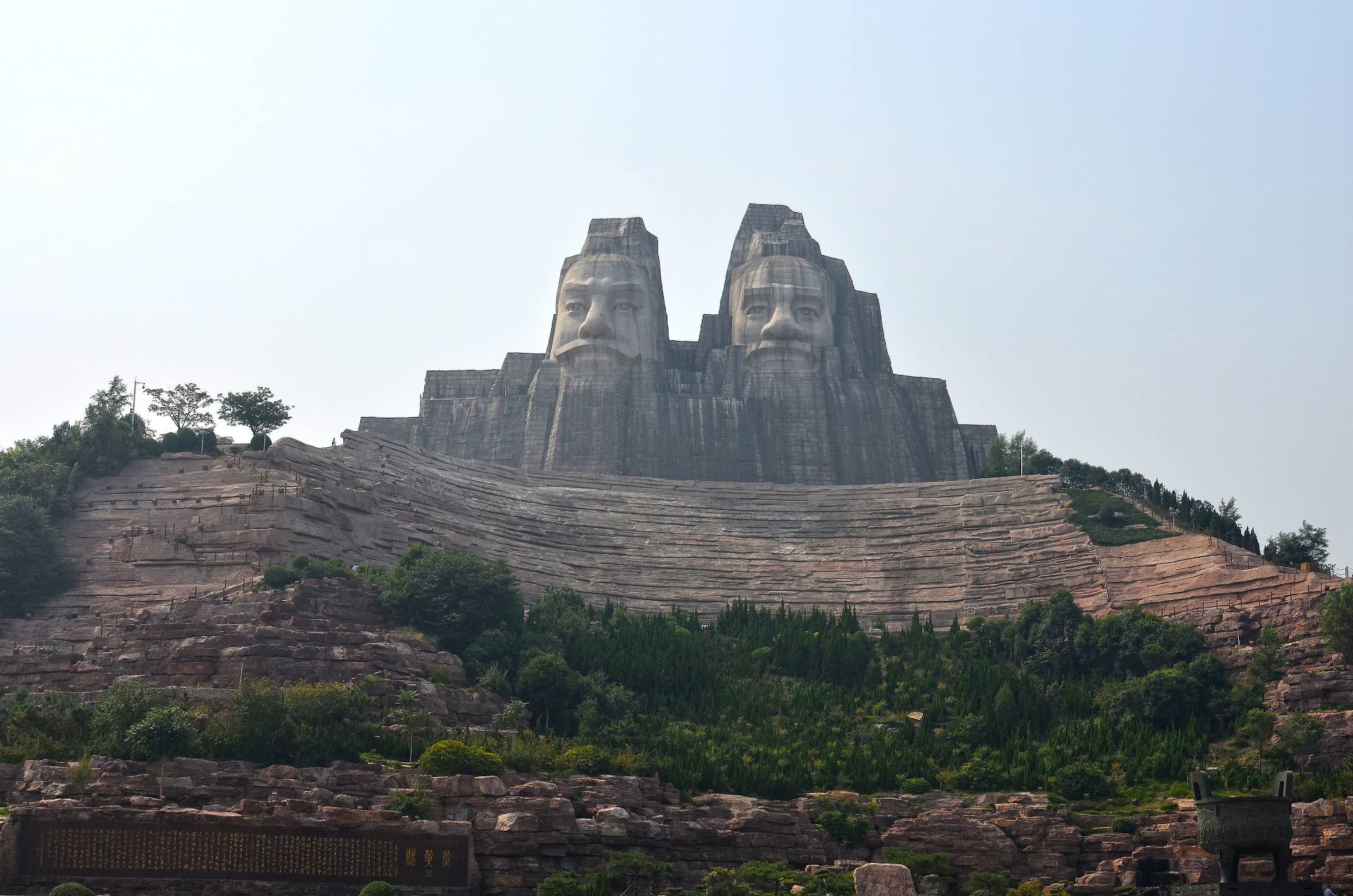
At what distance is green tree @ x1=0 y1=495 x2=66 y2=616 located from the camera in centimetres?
5738

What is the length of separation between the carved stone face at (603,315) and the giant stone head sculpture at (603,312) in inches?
1.1

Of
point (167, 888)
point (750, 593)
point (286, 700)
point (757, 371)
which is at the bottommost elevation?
point (167, 888)

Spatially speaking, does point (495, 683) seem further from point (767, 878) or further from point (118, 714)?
point (767, 878)

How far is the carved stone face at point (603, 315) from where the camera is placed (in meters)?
83.2

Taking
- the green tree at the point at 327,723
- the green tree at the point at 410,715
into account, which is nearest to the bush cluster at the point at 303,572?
the green tree at the point at 410,715

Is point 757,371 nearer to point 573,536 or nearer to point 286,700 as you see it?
point 573,536

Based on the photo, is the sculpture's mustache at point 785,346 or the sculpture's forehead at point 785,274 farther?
the sculpture's forehead at point 785,274

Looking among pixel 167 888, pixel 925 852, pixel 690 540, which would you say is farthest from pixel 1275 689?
pixel 167 888

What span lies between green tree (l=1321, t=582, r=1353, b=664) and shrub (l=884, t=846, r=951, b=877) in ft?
44.5

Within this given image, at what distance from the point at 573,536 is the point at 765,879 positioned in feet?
88.6

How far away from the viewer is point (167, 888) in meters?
39.3

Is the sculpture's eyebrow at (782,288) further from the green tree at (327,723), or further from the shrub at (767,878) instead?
the shrub at (767,878)

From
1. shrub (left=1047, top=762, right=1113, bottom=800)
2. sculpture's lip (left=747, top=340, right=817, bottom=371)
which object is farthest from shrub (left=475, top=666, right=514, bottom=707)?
sculpture's lip (left=747, top=340, right=817, bottom=371)

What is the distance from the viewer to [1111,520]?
68125mm
